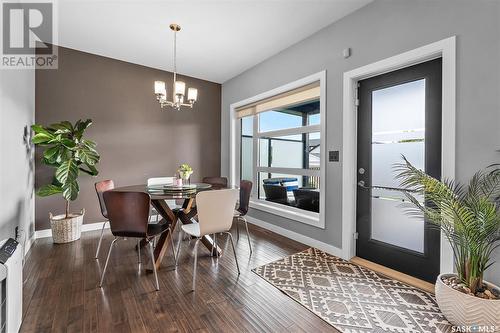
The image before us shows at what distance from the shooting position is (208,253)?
9.40ft

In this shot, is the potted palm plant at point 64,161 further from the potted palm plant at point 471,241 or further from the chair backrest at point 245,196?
the potted palm plant at point 471,241

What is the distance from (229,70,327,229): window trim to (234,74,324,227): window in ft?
0.04

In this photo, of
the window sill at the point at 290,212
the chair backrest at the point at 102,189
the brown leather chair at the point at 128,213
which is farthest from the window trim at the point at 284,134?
the chair backrest at the point at 102,189

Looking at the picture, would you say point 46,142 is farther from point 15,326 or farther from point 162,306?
point 162,306

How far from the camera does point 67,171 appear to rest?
2949 mm

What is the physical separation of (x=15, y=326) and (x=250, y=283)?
168 cm

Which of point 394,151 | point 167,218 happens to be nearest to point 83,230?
point 167,218

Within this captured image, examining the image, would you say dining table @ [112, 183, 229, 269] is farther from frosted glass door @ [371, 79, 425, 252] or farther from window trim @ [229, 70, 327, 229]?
frosted glass door @ [371, 79, 425, 252]

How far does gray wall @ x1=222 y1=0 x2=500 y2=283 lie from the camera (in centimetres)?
174

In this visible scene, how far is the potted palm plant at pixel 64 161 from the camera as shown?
9.50 ft

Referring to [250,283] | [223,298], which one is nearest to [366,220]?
[250,283]

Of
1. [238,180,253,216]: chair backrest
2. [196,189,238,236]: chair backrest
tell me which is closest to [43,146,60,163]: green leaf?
[196,189,238,236]: chair backrest

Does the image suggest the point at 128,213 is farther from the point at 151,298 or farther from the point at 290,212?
the point at 290,212

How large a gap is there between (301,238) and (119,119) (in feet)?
12.0
